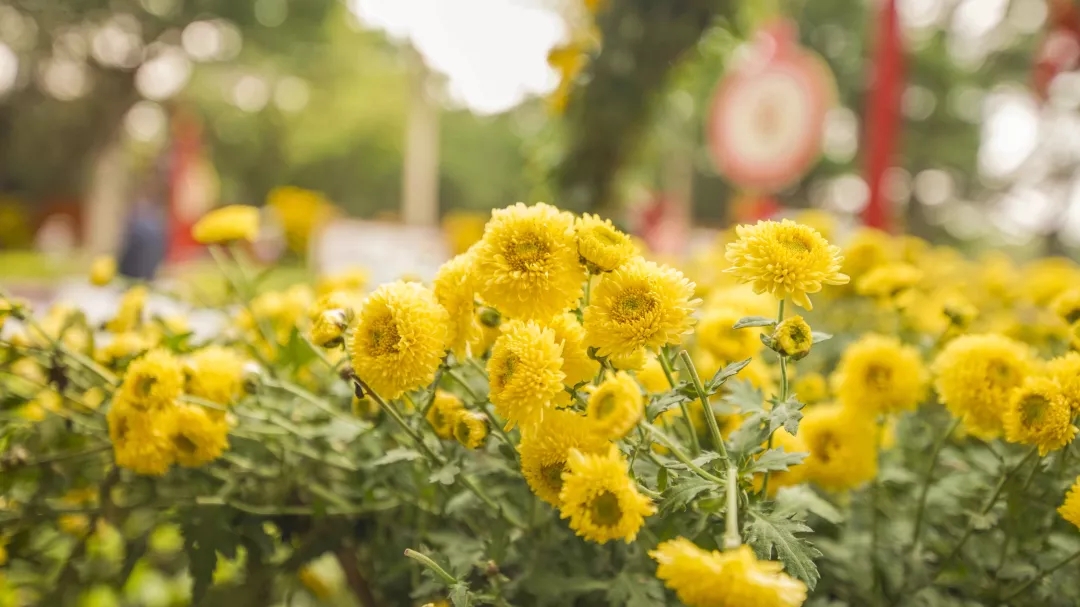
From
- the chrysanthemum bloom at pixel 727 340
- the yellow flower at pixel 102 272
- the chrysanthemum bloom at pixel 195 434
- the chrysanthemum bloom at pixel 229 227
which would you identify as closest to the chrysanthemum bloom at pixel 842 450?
the chrysanthemum bloom at pixel 727 340

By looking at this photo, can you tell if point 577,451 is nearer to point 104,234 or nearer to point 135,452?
point 135,452

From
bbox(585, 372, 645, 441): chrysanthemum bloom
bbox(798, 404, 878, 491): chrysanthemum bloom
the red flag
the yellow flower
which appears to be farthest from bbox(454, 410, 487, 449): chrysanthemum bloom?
the red flag

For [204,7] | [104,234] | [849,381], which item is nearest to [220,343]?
[849,381]

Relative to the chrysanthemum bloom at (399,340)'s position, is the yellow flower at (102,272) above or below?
below

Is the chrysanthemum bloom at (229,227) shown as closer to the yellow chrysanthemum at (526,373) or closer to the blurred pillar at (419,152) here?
the yellow chrysanthemum at (526,373)

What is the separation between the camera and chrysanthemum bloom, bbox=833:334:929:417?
82 cm

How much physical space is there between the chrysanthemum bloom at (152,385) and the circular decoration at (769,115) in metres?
2.74

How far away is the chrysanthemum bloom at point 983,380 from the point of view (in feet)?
2.41

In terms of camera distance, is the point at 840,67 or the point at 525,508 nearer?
the point at 525,508

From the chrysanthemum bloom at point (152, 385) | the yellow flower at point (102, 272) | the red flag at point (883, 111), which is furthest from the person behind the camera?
the red flag at point (883, 111)

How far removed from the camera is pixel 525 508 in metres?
0.80

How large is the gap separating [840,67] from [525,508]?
1277 centimetres

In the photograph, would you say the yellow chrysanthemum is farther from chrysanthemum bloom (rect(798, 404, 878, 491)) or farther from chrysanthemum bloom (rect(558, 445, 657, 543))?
chrysanthemum bloom (rect(798, 404, 878, 491))

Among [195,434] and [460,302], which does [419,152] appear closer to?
[195,434]
